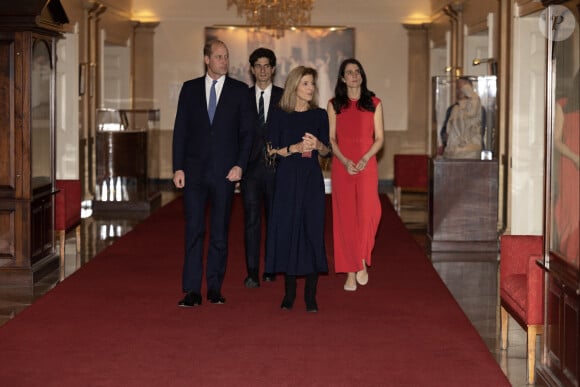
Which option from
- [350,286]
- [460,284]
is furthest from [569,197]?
[460,284]

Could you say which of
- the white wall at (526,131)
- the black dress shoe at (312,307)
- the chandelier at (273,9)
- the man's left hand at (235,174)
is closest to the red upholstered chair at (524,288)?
the black dress shoe at (312,307)

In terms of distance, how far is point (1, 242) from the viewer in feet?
30.0

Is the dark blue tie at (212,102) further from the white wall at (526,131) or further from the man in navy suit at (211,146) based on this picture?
the white wall at (526,131)

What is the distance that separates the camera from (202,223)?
754cm

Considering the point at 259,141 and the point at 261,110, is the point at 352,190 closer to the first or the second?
the point at 259,141

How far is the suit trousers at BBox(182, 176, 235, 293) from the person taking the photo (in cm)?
750

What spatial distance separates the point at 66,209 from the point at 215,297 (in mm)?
3819

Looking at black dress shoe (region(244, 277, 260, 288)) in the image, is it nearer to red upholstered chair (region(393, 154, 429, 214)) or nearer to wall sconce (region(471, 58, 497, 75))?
wall sconce (region(471, 58, 497, 75))

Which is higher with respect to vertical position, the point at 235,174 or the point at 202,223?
the point at 235,174

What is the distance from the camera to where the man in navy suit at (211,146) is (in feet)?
24.5

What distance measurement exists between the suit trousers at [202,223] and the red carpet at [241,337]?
0.31 meters

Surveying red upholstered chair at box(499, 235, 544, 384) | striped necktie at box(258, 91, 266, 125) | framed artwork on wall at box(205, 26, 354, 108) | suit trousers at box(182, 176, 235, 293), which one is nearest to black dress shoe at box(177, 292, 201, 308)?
suit trousers at box(182, 176, 235, 293)

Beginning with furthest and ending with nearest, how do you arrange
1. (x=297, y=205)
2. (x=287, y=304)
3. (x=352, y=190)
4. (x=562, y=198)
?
(x=352, y=190) < (x=287, y=304) < (x=297, y=205) < (x=562, y=198)

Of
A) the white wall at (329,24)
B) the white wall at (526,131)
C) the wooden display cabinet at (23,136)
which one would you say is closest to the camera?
the wooden display cabinet at (23,136)
